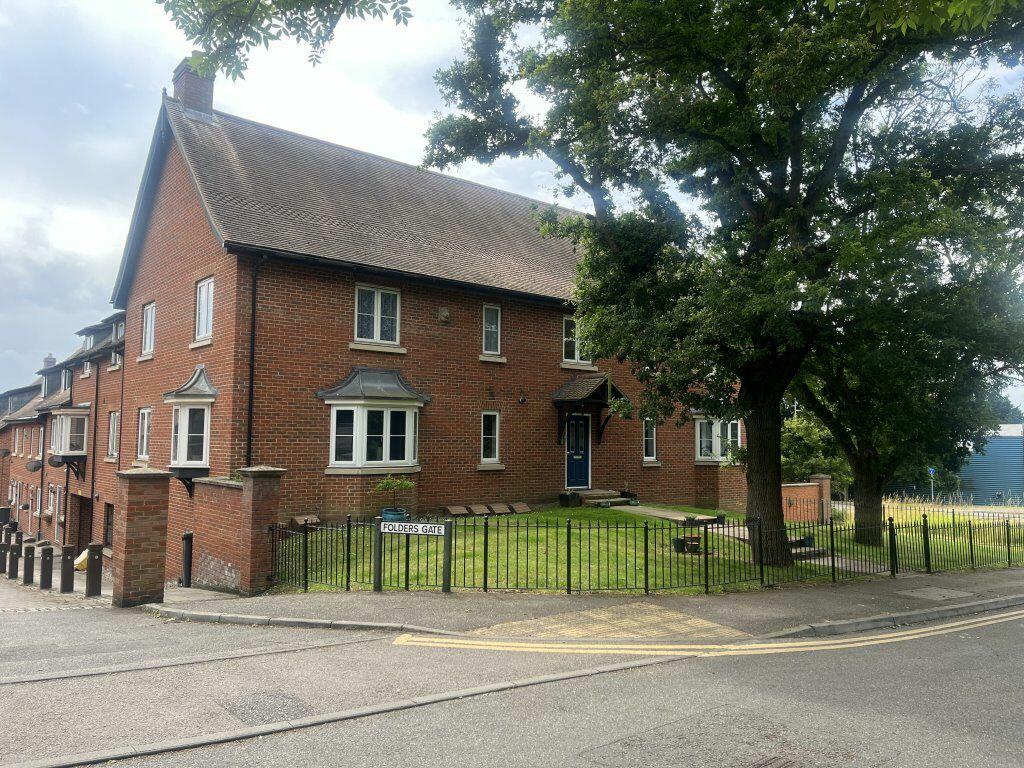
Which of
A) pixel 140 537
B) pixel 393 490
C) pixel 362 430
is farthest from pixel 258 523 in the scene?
pixel 393 490

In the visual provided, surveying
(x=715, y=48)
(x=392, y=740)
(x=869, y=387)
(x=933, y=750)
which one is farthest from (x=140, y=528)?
(x=869, y=387)

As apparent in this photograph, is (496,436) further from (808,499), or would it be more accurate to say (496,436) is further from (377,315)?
(808,499)

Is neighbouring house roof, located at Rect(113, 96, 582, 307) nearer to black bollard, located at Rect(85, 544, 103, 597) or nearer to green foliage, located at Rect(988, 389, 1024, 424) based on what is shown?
black bollard, located at Rect(85, 544, 103, 597)

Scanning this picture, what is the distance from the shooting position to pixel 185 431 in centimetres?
1736

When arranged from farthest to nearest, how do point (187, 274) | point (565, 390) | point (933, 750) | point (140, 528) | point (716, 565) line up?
point (565, 390)
point (187, 274)
point (716, 565)
point (140, 528)
point (933, 750)

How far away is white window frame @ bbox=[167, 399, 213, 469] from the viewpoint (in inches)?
674

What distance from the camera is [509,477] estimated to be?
68.0ft

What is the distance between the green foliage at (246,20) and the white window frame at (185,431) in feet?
37.0

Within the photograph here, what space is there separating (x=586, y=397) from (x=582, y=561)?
27.3 ft

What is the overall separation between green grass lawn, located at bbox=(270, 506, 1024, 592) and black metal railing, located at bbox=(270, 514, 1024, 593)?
3 cm

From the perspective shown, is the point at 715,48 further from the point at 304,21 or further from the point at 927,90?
the point at 304,21

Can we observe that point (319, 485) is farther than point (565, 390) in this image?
No

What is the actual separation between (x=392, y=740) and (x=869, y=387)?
14.6m

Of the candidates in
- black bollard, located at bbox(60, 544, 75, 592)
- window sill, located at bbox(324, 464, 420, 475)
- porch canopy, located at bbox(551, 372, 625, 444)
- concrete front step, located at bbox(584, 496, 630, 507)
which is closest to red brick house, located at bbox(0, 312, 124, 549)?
black bollard, located at bbox(60, 544, 75, 592)
